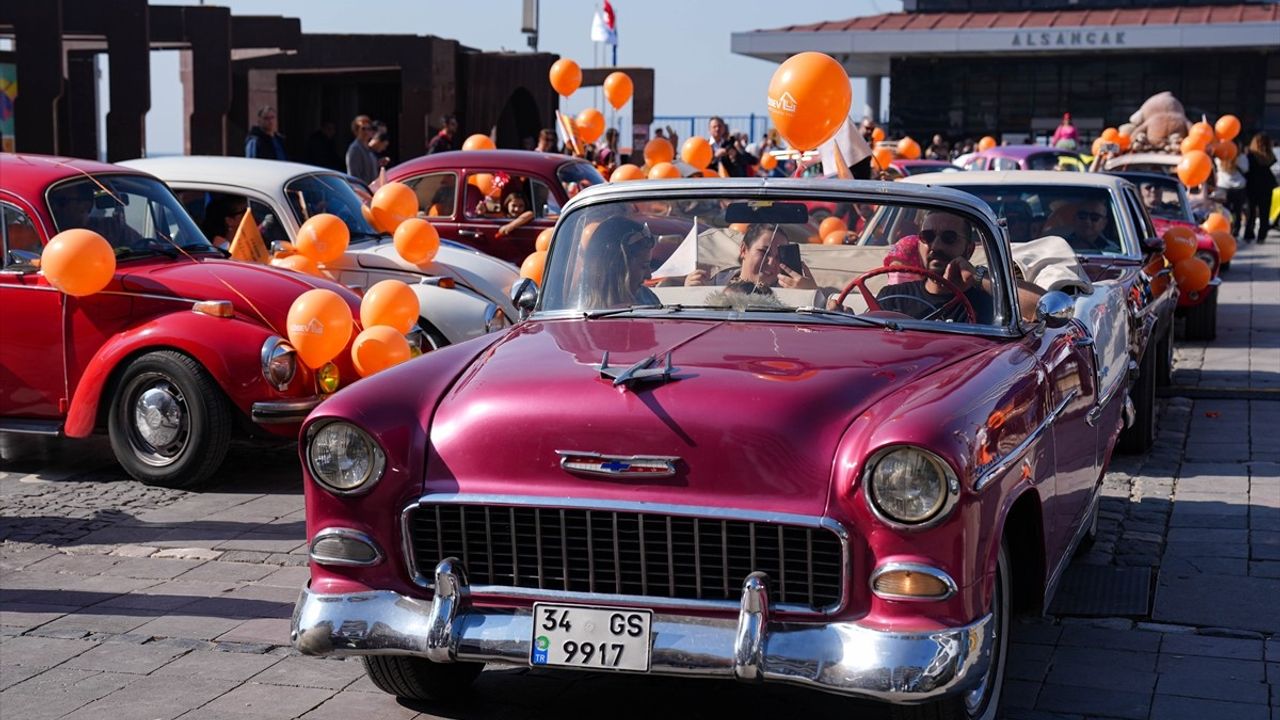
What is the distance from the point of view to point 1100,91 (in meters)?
39.9

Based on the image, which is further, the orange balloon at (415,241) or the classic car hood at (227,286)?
the orange balloon at (415,241)

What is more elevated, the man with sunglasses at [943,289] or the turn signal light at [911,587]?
the man with sunglasses at [943,289]

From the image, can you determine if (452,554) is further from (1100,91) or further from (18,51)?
(1100,91)

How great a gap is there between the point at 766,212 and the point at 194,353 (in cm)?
394

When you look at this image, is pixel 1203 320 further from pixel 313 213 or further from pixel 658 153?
pixel 313 213

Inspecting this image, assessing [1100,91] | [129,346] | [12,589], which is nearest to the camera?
[12,589]

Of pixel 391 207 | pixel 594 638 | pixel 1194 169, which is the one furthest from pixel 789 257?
pixel 1194 169

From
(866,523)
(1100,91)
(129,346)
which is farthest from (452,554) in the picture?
(1100,91)

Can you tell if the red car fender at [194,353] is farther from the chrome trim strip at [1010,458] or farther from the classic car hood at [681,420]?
the chrome trim strip at [1010,458]

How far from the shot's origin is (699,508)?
4.07 metres

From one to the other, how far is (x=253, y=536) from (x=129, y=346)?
1576 millimetres

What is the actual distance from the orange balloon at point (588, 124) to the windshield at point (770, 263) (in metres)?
11.9

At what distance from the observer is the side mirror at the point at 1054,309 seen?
17.6 feet

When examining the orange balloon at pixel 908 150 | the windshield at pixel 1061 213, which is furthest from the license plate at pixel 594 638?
the orange balloon at pixel 908 150
